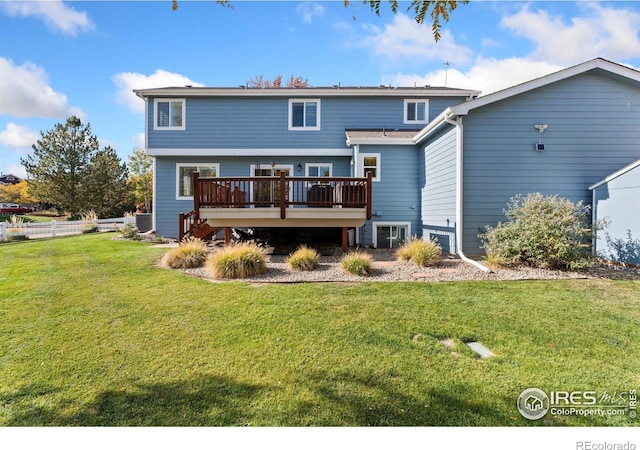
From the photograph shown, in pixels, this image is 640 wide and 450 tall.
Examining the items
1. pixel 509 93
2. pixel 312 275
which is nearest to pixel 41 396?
pixel 312 275

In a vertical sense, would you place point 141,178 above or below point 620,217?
above

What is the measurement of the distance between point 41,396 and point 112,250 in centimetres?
775

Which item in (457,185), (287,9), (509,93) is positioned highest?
(287,9)

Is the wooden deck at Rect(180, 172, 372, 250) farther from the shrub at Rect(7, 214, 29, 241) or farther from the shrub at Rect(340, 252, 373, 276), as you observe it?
the shrub at Rect(7, 214, 29, 241)

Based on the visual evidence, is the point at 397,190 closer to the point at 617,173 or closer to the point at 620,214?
the point at 617,173

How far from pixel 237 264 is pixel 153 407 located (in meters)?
3.75

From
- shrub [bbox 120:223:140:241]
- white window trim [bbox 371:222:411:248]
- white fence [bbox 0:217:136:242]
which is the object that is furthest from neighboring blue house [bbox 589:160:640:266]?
white fence [bbox 0:217:136:242]

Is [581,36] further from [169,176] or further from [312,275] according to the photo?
[169,176]

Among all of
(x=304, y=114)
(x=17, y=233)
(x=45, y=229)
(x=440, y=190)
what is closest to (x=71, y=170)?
(x=45, y=229)

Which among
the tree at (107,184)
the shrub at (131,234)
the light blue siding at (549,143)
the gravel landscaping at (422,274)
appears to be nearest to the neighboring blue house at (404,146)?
the light blue siding at (549,143)

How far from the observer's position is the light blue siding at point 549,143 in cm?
803

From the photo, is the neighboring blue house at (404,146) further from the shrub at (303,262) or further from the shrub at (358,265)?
the shrub at (358,265)

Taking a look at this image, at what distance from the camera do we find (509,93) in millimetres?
8000

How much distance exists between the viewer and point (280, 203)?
27.5 ft
